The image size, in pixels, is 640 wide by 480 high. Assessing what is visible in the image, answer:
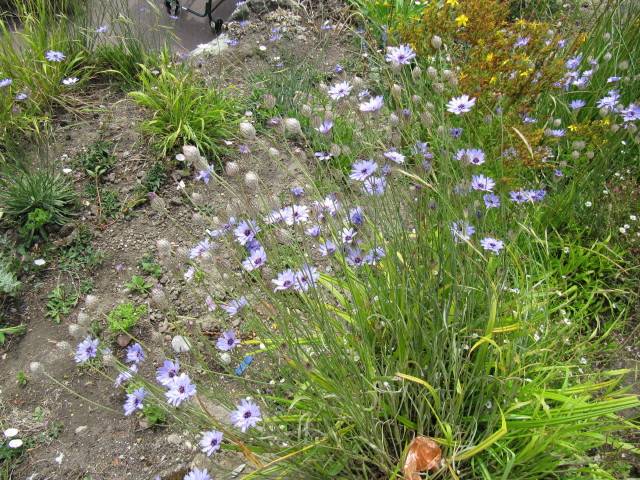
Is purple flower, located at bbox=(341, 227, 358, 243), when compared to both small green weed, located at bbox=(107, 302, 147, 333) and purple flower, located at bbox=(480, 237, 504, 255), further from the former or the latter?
small green weed, located at bbox=(107, 302, 147, 333)

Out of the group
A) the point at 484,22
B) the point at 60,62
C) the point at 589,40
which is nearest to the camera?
the point at 484,22

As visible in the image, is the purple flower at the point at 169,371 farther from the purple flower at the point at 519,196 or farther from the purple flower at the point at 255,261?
the purple flower at the point at 519,196

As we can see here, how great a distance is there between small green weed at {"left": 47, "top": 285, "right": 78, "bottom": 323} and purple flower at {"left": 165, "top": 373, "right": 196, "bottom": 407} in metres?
1.62

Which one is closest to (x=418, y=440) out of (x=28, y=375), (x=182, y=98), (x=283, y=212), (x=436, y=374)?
(x=436, y=374)

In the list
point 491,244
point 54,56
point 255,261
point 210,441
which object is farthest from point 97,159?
point 491,244

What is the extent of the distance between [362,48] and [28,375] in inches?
128

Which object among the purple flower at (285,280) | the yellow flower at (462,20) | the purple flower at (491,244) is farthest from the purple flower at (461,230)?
the yellow flower at (462,20)

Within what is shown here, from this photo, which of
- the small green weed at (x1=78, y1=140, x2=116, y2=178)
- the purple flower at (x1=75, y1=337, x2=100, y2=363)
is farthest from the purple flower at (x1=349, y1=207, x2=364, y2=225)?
the small green weed at (x1=78, y1=140, x2=116, y2=178)

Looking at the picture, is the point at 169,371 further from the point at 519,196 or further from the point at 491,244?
the point at 519,196

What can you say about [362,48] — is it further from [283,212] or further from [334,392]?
[334,392]

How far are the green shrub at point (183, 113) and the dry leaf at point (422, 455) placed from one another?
88.4 inches

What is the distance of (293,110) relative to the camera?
371 centimetres

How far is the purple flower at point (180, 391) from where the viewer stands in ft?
5.16

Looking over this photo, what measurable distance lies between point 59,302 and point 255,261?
1683mm
